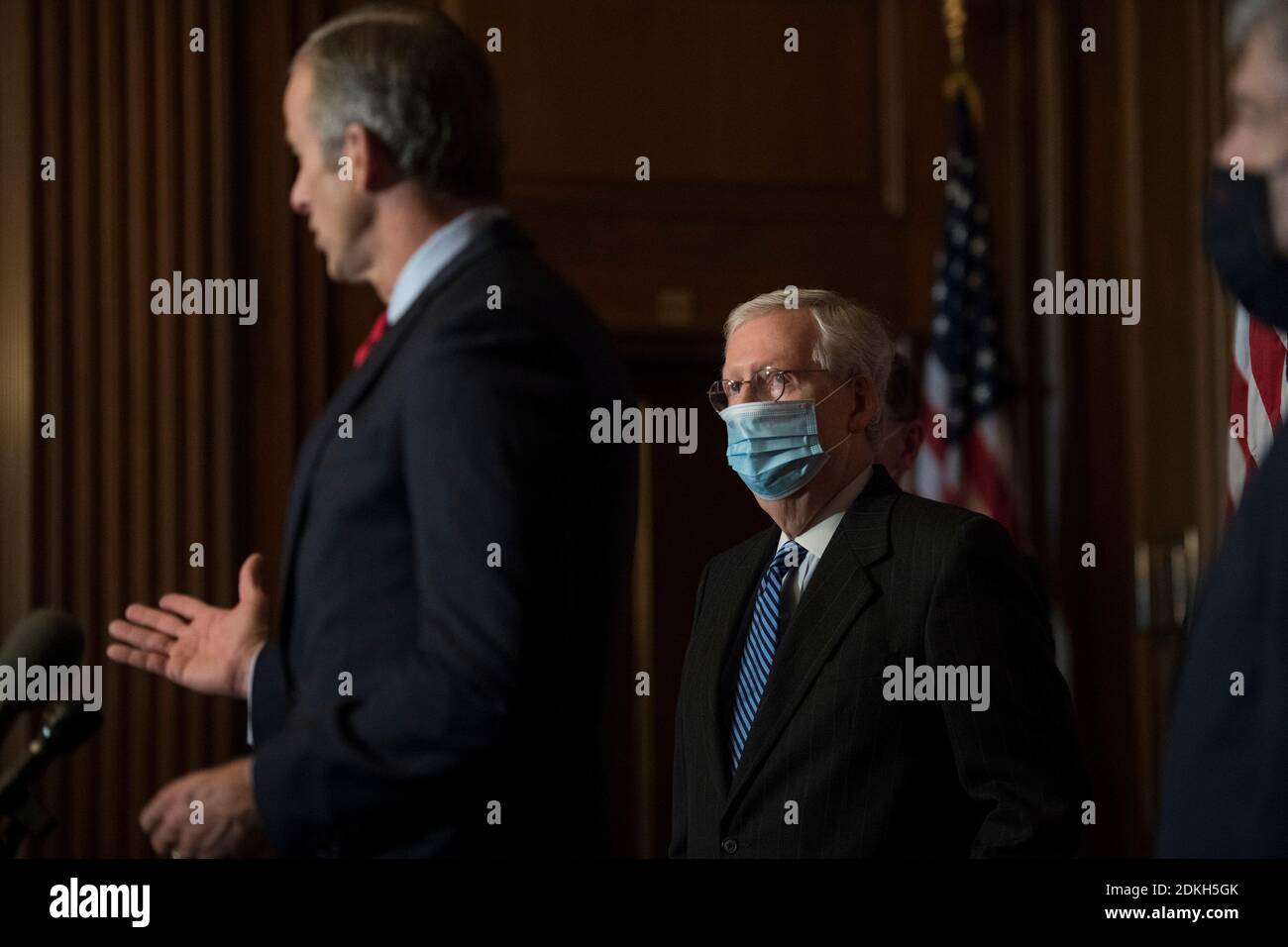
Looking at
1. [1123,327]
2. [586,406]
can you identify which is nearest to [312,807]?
[586,406]

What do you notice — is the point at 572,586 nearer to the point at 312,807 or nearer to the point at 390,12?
the point at 312,807

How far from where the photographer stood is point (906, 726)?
2279 millimetres

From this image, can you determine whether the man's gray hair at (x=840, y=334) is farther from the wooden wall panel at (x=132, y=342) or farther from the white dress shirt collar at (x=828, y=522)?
the wooden wall panel at (x=132, y=342)

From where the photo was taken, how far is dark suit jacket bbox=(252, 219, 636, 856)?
1.72m

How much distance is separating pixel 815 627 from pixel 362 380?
0.83 metres

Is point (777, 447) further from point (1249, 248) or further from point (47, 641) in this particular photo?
point (47, 641)

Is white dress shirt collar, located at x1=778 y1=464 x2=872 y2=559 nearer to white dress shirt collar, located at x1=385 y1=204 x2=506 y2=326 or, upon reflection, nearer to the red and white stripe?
white dress shirt collar, located at x1=385 y1=204 x2=506 y2=326

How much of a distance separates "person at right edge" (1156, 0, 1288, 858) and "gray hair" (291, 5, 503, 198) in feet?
2.84

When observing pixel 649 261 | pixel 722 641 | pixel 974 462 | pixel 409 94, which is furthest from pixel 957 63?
pixel 409 94

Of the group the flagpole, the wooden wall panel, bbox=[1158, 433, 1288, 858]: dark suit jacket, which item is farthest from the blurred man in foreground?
the flagpole

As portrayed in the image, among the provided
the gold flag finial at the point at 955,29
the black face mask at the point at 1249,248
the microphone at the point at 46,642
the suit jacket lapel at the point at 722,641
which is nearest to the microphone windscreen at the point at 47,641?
the microphone at the point at 46,642

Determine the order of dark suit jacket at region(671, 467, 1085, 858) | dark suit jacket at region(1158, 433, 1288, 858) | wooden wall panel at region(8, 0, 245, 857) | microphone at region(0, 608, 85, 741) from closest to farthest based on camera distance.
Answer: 1. dark suit jacket at region(1158, 433, 1288, 858)
2. microphone at region(0, 608, 85, 741)
3. dark suit jacket at region(671, 467, 1085, 858)
4. wooden wall panel at region(8, 0, 245, 857)

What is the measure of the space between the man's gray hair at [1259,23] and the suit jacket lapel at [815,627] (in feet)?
2.97

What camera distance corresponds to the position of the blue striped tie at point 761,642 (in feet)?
7.88
